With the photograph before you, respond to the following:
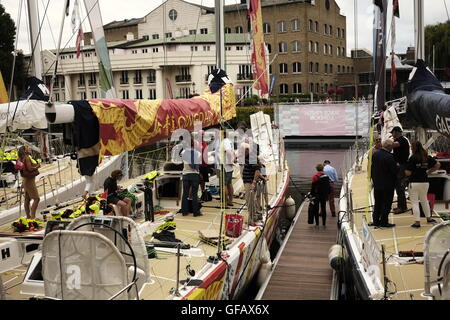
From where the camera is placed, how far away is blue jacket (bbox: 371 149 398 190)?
24.6 feet

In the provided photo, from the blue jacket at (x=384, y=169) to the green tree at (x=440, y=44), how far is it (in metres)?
43.0

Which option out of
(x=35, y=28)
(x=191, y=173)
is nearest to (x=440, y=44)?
(x=35, y=28)

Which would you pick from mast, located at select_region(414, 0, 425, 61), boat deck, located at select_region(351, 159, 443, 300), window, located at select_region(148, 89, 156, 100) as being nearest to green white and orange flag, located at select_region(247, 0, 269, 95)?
mast, located at select_region(414, 0, 425, 61)

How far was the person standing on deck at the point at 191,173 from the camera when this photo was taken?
868 centimetres

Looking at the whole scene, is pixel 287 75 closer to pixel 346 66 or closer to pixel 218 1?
pixel 346 66

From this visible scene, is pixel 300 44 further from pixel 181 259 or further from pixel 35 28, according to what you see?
pixel 181 259

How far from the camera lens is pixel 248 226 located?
27.0 feet

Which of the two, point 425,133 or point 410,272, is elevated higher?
point 425,133

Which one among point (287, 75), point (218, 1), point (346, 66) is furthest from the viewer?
point (346, 66)

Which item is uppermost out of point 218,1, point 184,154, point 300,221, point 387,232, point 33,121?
point 218,1

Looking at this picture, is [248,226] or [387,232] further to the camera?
[248,226]

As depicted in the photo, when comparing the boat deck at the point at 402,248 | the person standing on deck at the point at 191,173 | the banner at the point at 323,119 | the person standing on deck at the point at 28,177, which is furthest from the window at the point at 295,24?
the person standing on deck at the point at 28,177
